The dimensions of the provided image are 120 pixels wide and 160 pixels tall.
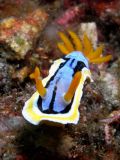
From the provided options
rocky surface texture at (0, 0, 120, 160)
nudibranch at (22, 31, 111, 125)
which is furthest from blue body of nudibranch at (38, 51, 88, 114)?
rocky surface texture at (0, 0, 120, 160)

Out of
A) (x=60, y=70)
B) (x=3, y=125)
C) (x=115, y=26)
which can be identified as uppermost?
(x=60, y=70)

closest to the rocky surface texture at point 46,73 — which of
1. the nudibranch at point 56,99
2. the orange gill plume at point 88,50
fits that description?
the orange gill plume at point 88,50

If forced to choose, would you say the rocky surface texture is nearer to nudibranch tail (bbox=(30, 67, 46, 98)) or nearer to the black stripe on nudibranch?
the black stripe on nudibranch

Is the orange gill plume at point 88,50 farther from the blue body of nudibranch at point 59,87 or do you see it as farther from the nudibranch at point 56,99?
the nudibranch at point 56,99

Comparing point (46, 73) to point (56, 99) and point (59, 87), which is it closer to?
point (59, 87)

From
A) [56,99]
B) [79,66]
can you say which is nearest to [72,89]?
[56,99]

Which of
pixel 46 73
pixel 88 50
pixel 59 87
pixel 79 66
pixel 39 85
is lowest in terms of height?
pixel 46 73

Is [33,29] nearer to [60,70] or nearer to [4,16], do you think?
[4,16]

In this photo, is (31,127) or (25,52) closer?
(31,127)

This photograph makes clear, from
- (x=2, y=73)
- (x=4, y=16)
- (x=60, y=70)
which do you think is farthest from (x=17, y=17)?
(x=60, y=70)
